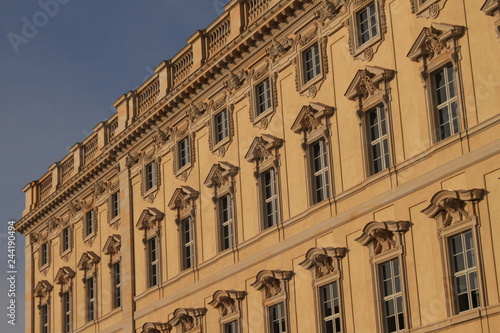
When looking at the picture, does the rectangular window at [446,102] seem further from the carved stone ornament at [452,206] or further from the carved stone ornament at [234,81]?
the carved stone ornament at [234,81]

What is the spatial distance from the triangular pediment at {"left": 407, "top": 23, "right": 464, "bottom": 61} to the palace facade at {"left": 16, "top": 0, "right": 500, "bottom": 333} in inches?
2.0

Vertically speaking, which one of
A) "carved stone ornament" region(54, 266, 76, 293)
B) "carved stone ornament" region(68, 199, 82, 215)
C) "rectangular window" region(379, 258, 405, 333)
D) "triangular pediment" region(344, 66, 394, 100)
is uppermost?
"carved stone ornament" region(68, 199, 82, 215)

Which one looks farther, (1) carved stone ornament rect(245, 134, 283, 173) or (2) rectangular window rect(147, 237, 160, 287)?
(2) rectangular window rect(147, 237, 160, 287)

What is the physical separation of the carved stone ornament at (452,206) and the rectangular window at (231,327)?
33.7 feet

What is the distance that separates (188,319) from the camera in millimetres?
40312

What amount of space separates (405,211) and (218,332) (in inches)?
405

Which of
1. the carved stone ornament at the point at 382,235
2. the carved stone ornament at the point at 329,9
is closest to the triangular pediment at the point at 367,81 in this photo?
the carved stone ornament at the point at 329,9

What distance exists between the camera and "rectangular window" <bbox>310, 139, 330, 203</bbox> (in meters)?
34.3

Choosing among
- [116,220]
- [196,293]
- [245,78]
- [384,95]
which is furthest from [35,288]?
[384,95]

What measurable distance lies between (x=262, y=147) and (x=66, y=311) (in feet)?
60.8

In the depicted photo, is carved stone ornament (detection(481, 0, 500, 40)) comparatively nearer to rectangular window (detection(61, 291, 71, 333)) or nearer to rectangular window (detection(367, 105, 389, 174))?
rectangular window (detection(367, 105, 389, 174))

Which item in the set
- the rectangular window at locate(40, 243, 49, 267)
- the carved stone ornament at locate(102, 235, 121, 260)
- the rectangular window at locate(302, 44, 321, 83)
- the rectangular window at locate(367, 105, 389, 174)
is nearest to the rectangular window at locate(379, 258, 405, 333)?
the rectangular window at locate(367, 105, 389, 174)

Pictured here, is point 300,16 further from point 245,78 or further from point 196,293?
point 196,293

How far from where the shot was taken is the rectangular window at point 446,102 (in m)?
29.7
